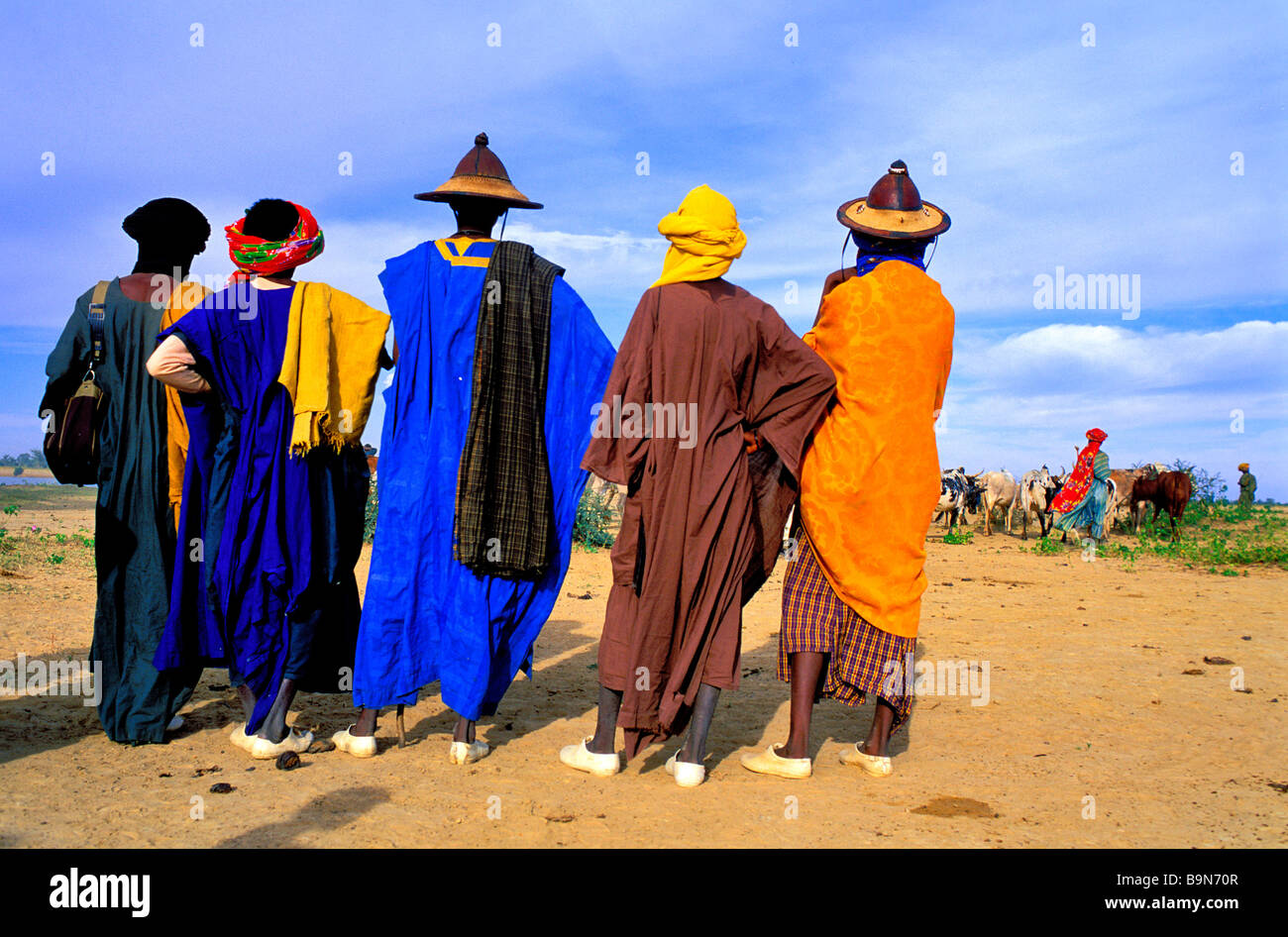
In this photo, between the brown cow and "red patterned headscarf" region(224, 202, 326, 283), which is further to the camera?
the brown cow

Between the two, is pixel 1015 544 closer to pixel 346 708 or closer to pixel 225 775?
pixel 346 708

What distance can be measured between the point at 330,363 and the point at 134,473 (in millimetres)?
1179

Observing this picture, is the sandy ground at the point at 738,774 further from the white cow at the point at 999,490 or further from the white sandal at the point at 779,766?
the white cow at the point at 999,490

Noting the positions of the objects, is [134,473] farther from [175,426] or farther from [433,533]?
[433,533]

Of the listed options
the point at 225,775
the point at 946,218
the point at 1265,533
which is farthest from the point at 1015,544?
the point at 225,775

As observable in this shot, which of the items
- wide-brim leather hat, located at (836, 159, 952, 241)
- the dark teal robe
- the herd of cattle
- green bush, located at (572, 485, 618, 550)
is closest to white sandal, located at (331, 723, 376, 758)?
the dark teal robe

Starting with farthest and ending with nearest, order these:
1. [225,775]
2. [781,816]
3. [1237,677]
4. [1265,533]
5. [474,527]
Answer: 1. [1265,533]
2. [1237,677]
3. [474,527]
4. [225,775]
5. [781,816]

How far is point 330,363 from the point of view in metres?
4.24

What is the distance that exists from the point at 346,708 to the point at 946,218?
4153 mm

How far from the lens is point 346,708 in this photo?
5172 mm

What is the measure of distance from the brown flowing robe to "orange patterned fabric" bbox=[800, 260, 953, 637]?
0.67 ft

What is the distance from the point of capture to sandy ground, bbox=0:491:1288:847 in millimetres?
3375

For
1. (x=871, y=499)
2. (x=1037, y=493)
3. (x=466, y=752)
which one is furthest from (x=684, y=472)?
(x=1037, y=493)

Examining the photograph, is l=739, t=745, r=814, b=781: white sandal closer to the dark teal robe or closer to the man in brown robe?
the man in brown robe
